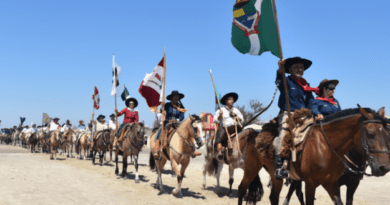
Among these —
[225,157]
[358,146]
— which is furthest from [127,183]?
[358,146]

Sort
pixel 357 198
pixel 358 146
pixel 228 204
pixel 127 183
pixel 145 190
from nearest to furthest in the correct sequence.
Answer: pixel 358 146 → pixel 228 204 → pixel 357 198 → pixel 145 190 → pixel 127 183

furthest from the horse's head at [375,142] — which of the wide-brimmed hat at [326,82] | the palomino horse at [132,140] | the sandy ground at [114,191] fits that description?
the palomino horse at [132,140]

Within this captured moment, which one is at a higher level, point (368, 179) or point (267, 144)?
point (267, 144)

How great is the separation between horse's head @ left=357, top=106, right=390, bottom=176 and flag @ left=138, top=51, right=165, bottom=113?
23.4 ft

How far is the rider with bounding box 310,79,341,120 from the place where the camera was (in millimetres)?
5977

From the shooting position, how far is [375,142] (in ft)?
13.2

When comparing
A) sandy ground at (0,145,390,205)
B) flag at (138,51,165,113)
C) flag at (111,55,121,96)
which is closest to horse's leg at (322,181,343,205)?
sandy ground at (0,145,390,205)

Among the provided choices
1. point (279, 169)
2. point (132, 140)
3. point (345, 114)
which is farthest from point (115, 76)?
point (345, 114)

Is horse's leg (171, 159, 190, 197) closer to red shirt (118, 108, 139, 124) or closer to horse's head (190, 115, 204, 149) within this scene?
horse's head (190, 115, 204, 149)

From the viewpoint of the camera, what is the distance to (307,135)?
4.98 metres

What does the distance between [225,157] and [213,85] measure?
7.17 ft

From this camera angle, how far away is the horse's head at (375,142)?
3.93m

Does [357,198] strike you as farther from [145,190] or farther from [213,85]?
[145,190]

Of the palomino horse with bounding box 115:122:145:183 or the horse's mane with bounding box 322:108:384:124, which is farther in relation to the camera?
the palomino horse with bounding box 115:122:145:183
